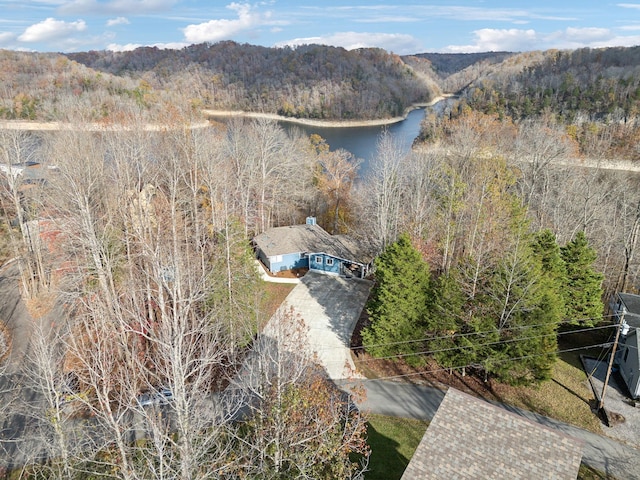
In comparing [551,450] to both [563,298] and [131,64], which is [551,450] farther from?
[131,64]

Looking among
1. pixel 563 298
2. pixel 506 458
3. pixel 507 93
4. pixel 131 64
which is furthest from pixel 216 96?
pixel 506 458

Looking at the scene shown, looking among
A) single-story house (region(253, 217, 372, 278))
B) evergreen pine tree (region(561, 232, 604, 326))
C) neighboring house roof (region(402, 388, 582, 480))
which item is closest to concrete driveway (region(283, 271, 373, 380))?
single-story house (region(253, 217, 372, 278))

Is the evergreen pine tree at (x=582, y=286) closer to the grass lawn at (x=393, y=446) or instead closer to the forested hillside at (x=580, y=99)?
the grass lawn at (x=393, y=446)

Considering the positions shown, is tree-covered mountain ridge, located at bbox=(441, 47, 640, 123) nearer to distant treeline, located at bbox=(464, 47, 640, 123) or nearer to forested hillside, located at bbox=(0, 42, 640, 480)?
distant treeline, located at bbox=(464, 47, 640, 123)

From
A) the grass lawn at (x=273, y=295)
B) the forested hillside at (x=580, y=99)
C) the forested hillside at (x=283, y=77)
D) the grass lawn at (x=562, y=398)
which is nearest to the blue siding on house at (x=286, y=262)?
the grass lawn at (x=273, y=295)

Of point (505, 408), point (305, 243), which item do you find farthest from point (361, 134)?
point (505, 408)

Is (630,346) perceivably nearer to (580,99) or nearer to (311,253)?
(311,253)
